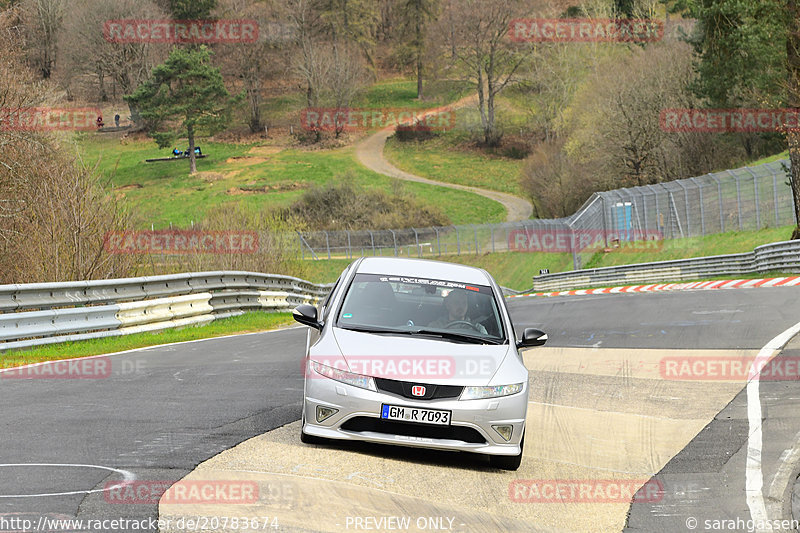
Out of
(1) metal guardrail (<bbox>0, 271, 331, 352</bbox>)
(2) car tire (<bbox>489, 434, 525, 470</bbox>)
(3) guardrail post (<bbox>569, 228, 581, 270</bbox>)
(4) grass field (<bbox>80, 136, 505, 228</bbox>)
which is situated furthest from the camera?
(4) grass field (<bbox>80, 136, 505, 228</bbox>)

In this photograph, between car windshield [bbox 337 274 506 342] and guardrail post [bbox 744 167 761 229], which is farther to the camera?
guardrail post [bbox 744 167 761 229]

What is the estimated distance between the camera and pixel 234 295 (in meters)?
23.1

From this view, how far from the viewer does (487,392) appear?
7551 mm

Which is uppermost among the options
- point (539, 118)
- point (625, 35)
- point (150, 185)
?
point (625, 35)

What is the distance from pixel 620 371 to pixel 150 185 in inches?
3349

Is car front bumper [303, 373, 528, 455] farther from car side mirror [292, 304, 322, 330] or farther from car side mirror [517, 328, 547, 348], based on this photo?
car side mirror [517, 328, 547, 348]

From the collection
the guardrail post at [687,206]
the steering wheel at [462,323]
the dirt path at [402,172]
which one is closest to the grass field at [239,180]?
the dirt path at [402,172]

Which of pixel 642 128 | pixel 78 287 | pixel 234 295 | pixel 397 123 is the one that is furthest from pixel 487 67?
pixel 78 287

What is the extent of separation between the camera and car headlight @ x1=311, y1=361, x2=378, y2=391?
24.4 feet

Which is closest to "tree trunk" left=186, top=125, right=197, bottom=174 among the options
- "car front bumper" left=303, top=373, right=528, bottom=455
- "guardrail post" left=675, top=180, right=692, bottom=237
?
"guardrail post" left=675, top=180, right=692, bottom=237

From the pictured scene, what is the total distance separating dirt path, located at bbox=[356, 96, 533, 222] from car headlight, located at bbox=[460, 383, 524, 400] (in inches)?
2912

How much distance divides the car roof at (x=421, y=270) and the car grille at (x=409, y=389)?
182 cm

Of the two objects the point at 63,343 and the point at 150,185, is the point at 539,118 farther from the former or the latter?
the point at 63,343

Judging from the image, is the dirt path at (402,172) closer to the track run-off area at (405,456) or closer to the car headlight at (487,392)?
the track run-off area at (405,456)
